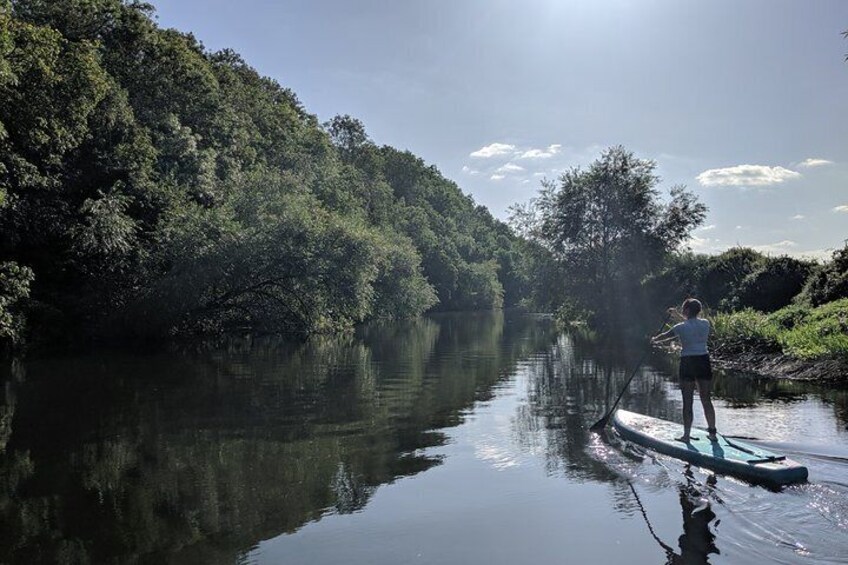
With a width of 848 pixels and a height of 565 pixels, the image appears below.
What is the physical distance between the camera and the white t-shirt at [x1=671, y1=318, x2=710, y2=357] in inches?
373

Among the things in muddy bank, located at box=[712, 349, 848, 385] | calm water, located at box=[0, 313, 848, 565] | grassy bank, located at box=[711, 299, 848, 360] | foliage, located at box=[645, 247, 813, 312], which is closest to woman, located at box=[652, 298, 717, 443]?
calm water, located at box=[0, 313, 848, 565]

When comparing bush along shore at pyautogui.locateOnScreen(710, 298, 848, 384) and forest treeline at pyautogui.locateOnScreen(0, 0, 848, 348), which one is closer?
bush along shore at pyautogui.locateOnScreen(710, 298, 848, 384)

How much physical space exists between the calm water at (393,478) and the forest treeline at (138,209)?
9808 mm

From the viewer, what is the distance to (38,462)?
9.33 m

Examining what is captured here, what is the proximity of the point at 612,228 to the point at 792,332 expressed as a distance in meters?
21.3

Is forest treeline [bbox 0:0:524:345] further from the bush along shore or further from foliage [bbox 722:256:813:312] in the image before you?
foliage [bbox 722:256:813:312]

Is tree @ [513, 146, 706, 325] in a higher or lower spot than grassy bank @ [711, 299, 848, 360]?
higher

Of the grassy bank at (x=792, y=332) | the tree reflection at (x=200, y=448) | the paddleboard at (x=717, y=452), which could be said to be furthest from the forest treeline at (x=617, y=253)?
the paddleboard at (x=717, y=452)

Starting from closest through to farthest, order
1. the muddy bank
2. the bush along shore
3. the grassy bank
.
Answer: the muddy bank, the bush along shore, the grassy bank

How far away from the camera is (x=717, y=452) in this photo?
27.6ft

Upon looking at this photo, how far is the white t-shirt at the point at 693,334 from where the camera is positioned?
9477mm

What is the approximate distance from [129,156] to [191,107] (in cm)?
859

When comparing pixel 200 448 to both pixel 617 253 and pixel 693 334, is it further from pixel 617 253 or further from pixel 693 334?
pixel 617 253

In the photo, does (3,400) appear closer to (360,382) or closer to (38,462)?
(38,462)
